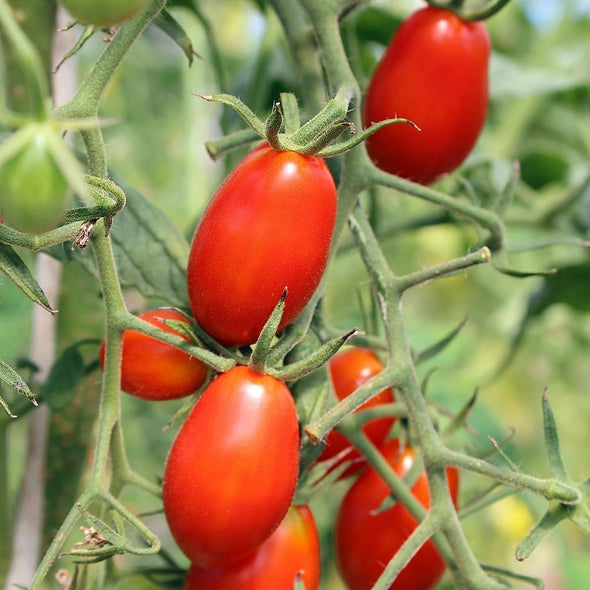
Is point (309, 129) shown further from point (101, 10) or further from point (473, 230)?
point (473, 230)

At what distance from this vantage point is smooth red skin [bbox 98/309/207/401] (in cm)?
56

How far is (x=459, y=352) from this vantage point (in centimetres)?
138

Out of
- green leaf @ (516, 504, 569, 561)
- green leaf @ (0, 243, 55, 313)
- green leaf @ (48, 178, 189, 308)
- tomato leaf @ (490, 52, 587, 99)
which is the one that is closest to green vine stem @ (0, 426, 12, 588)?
green leaf @ (48, 178, 189, 308)

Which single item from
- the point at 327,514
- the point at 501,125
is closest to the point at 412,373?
the point at 327,514

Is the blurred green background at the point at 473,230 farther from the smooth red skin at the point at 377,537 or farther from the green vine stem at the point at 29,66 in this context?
the green vine stem at the point at 29,66

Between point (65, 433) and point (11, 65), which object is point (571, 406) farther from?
point (11, 65)

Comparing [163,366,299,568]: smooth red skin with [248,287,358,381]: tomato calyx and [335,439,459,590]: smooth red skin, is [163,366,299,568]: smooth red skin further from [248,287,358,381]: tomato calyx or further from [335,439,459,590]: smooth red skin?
[335,439,459,590]: smooth red skin

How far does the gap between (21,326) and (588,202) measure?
2.17 ft

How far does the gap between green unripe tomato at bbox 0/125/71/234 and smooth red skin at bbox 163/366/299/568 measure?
0.20 meters

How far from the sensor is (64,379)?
69cm

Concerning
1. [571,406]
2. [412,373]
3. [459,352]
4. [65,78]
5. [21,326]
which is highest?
[65,78]

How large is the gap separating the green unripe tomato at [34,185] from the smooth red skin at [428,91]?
0.38 m

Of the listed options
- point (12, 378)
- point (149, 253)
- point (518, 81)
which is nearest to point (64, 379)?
point (149, 253)

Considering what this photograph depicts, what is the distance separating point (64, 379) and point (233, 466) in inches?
9.4
